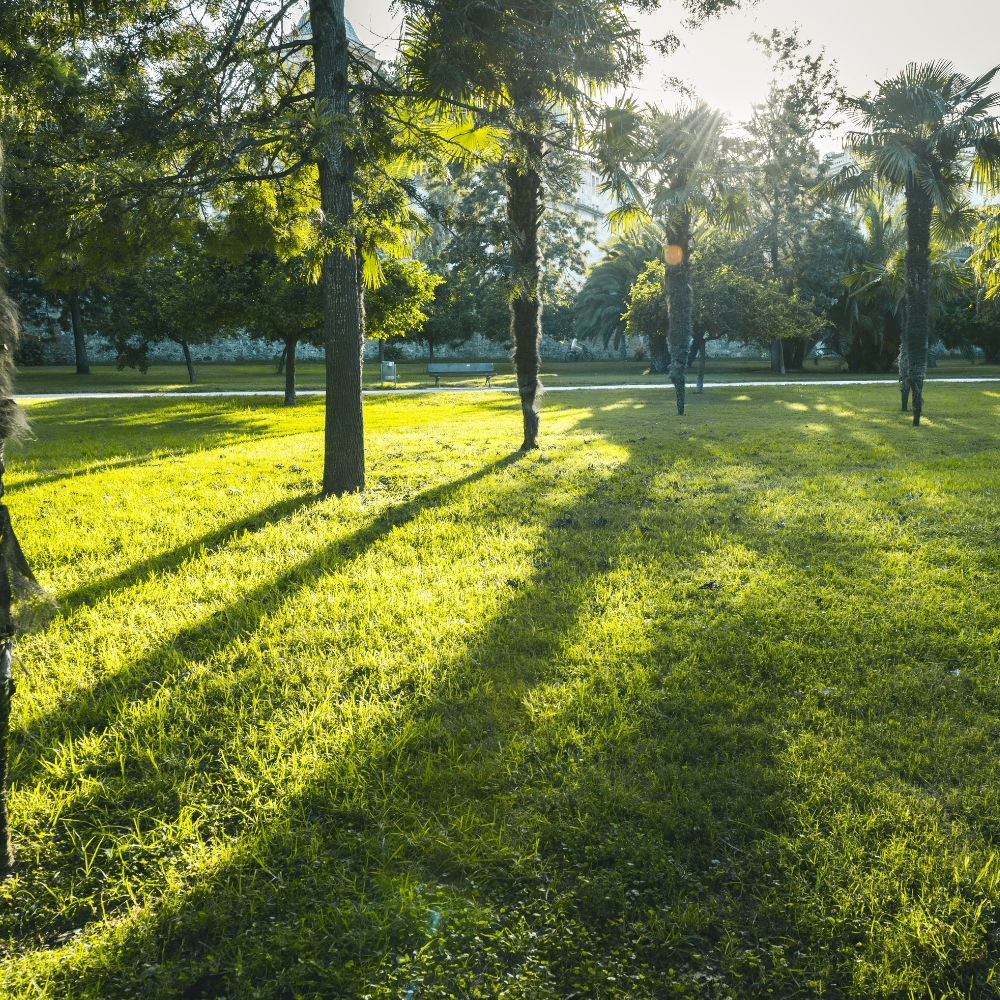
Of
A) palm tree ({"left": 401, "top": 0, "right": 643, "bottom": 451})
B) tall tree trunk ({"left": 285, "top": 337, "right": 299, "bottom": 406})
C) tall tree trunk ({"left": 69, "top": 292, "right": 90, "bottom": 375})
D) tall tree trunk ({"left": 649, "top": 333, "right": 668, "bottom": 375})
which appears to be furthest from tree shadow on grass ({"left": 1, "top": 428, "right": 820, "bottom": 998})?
tall tree trunk ({"left": 649, "top": 333, "right": 668, "bottom": 375})

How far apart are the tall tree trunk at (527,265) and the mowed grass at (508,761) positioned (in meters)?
3.52

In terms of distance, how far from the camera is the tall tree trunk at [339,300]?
7.11m

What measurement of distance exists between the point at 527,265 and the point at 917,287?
11299 mm

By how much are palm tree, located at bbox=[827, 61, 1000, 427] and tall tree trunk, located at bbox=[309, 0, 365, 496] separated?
1208 cm

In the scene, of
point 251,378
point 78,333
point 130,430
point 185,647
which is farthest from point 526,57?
point 78,333

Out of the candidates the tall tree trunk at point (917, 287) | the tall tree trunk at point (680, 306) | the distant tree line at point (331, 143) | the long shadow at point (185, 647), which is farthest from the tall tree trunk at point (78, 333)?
the tall tree trunk at point (917, 287)

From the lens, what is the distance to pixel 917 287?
48.6 ft

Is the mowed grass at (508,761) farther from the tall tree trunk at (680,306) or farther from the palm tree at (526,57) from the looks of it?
the tall tree trunk at (680,306)

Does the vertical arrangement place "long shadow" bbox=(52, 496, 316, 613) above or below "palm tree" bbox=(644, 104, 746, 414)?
below

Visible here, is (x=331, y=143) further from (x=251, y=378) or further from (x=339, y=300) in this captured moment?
(x=251, y=378)

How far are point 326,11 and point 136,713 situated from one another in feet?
24.0

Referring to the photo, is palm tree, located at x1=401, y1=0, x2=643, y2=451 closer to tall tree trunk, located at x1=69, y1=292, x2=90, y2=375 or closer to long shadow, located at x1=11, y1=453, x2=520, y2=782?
long shadow, located at x1=11, y1=453, x2=520, y2=782

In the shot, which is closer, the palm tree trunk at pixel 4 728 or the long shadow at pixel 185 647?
the palm tree trunk at pixel 4 728

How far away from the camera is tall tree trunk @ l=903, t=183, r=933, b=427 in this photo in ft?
47.1
